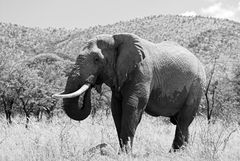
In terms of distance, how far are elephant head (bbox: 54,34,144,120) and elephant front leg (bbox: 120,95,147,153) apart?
367mm

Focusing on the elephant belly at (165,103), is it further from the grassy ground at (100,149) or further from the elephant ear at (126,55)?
the elephant ear at (126,55)

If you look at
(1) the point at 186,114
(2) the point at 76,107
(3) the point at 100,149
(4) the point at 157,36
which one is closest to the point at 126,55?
(2) the point at 76,107

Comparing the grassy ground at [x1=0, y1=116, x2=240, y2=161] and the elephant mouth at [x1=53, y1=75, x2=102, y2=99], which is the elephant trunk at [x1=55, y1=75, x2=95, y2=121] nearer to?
the elephant mouth at [x1=53, y1=75, x2=102, y2=99]

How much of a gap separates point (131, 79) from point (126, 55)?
17.8 inches

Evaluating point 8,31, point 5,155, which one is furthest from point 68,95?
point 8,31

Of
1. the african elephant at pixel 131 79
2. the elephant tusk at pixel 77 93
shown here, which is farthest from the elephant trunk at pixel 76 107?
the elephant tusk at pixel 77 93

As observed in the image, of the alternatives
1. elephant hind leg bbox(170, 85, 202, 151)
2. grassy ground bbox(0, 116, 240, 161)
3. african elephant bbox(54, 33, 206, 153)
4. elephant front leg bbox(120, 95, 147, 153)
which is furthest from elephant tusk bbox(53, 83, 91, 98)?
elephant hind leg bbox(170, 85, 202, 151)

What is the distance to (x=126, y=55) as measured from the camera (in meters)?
6.51

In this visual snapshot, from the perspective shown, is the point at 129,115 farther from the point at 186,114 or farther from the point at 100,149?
the point at 186,114

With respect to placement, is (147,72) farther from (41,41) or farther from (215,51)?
(41,41)

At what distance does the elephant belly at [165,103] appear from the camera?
695cm

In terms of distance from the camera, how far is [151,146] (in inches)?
300

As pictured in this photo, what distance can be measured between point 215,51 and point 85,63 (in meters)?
53.1

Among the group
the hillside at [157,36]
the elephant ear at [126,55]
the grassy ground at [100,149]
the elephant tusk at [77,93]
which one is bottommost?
the hillside at [157,36]
